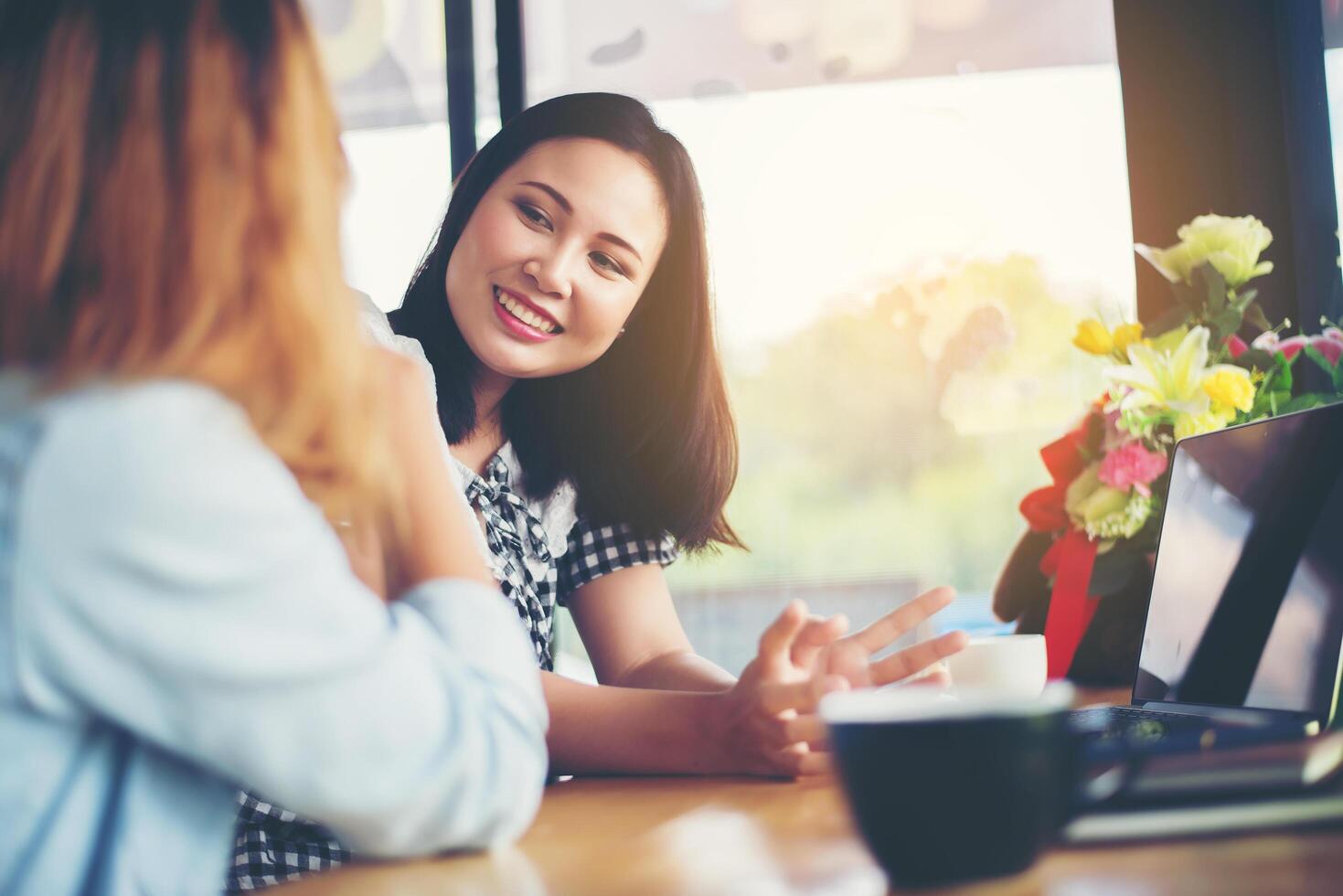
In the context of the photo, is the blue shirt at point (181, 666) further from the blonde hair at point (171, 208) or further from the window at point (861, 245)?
the window at point (861, 245)

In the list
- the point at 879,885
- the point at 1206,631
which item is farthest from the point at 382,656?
the point at 1206,631

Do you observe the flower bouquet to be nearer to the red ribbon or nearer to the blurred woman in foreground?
the red ribbon

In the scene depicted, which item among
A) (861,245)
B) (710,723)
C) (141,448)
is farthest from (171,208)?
(861,245)

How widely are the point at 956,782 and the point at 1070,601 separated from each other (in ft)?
3.24

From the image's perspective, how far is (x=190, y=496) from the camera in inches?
18.8

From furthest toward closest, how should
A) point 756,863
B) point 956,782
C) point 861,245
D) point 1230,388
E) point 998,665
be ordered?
1. point 861,245
2. point 1230,388
3. point 998,665
4. point 756,863
5. point 956,782

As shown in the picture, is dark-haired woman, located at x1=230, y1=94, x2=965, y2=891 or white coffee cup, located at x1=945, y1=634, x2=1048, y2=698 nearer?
white coffee cup, located at x1=945, y1=634, x2=1048, y2=698

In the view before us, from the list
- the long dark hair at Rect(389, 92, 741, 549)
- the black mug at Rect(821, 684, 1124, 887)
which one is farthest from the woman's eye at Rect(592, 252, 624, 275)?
the black mug at Rect(821, 684, 1124, 887)

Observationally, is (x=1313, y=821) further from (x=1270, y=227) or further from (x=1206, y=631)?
(x=1270, y=227)

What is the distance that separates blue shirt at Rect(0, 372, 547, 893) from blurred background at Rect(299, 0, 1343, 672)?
1582mm

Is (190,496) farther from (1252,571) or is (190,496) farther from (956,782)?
(1252,571)

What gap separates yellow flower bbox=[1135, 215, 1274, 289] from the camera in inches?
53.2

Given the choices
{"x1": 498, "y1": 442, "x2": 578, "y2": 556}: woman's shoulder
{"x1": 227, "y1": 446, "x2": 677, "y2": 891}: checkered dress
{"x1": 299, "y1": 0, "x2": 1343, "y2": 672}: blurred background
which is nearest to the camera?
{"x1": 227, "y1": 446, "x2": 677, "y2": 891}: checkered dress

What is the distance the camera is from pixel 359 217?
2215mm
